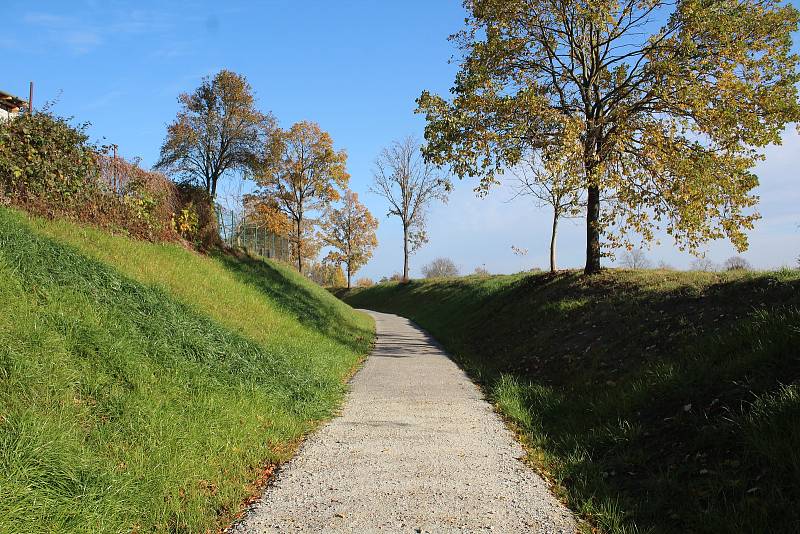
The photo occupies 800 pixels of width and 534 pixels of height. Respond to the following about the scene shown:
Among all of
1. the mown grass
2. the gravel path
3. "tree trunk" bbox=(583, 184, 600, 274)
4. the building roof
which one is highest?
the building roof

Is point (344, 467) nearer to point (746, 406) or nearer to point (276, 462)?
point (276, 462)

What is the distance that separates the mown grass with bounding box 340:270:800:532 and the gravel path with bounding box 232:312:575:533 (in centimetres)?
44

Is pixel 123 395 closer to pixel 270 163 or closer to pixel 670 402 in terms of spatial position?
pixel 670 402

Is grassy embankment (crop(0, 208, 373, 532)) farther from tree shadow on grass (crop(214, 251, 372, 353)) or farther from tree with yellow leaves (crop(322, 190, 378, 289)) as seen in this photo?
tree with yellow leaves (crop(322, 190, 378, 289))

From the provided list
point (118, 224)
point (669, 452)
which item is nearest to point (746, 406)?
point (669, 452)

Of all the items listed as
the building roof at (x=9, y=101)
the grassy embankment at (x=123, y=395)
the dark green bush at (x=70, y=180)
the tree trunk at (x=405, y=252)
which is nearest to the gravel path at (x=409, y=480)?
the grassy embankment at (x=123, y=395)

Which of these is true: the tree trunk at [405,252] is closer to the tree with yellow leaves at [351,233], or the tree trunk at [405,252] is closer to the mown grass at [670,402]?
the tree with yellow leaves at [351,233]

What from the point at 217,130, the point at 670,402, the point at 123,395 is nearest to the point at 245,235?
the point at 217,130

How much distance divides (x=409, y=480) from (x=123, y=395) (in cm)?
278

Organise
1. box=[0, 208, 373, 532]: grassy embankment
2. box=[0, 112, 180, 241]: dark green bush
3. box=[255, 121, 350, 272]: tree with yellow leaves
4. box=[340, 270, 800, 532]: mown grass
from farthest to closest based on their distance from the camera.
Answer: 1. box=[255, 121, 350, 272]: tree with yellow leaves
2. box=[0, 112, 180, 241]: dark green bush
3. box=[340, 270, 800, 532]: mown grass
4. box=[0, 208, 373, 532]: grassy embankment

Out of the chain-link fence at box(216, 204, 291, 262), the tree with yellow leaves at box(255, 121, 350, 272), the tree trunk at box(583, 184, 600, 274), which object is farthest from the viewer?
the tree with yellow leaves at box(255, 121, 350, 272)

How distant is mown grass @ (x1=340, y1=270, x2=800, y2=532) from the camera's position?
13.1 feet

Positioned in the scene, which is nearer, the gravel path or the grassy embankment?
the grassy embankment

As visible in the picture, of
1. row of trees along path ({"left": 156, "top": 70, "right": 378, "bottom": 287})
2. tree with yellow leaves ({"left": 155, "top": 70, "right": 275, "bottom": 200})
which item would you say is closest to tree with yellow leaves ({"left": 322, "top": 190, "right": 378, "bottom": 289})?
row of trees along path ({"left": 156, "top": 70, "right": 378, "bottom": 287})
